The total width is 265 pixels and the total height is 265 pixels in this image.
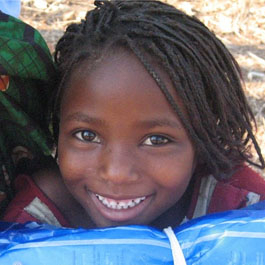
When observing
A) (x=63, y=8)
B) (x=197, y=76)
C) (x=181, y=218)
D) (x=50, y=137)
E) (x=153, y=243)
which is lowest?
(x=63, y=8)

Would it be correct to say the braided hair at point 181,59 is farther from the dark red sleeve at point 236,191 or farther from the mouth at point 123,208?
the mouth at point 123,208

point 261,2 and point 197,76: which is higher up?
point 197,76

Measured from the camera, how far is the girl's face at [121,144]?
1.24 meters

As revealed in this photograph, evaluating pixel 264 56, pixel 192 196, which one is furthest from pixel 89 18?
pixel 264 56

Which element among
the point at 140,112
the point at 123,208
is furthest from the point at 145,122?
the point at 123,208

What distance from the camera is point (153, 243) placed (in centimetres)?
104

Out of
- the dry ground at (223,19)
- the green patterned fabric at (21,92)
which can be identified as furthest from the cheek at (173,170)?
the dry ground at (223,19)

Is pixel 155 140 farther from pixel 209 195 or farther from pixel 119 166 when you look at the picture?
pixel 209 195

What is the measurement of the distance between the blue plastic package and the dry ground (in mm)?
2202

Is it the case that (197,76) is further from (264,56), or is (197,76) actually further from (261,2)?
(261,2)

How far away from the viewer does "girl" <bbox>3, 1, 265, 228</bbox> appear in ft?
4.09

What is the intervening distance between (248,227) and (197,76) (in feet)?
1.33

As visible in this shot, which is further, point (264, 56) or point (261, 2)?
point (261, 2)

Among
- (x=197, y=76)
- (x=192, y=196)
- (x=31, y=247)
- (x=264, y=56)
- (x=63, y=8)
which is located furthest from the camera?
(x=63, y=8)
